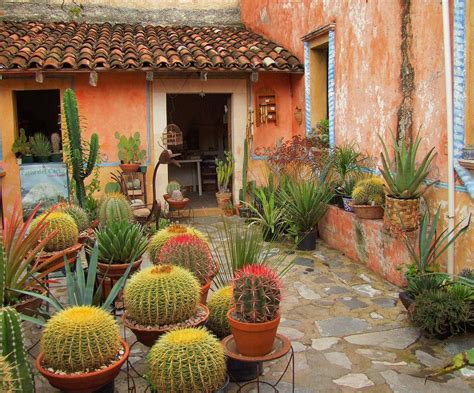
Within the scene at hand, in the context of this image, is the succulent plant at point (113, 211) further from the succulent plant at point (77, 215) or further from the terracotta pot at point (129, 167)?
the terracotta pot at point (129, 167)

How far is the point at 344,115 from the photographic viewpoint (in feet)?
26.7

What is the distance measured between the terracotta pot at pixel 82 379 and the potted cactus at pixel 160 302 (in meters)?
0.38

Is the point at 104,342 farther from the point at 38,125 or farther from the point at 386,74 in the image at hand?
the point at 38,125

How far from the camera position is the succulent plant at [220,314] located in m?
3.96

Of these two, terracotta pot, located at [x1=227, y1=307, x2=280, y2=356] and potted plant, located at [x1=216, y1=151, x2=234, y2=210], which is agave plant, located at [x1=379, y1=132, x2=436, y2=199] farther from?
potted plant, located at [x1=216, y1=151, x2=234, y2=210]

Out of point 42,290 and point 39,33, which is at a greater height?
A: point 39,33

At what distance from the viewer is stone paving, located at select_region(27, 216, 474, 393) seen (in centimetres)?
392

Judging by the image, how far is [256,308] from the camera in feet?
11.2

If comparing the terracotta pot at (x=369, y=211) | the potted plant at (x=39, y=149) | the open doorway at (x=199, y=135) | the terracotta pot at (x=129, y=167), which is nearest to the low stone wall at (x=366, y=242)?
the terracotta pot at (x=369, y=211)

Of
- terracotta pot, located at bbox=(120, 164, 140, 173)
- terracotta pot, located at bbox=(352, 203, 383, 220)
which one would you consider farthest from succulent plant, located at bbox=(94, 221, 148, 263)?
terracotta pot, located at bbox=(120, 164, 140, 173)

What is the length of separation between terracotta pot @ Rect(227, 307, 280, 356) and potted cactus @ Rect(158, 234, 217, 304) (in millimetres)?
825

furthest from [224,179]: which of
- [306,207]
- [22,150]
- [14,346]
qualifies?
[14,346]

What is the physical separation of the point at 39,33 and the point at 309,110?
5622mm

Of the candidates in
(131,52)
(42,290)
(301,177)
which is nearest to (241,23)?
(131,52)
